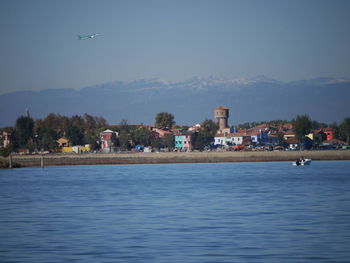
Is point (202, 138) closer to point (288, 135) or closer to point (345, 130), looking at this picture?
point (288, 135)

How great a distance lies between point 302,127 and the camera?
6206 inches

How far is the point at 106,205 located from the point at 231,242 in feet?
53.2

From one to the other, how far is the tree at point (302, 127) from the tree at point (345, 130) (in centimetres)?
1436

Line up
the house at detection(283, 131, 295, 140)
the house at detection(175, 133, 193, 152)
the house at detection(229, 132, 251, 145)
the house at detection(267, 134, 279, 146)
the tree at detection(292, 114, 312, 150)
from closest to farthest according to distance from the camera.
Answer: the tree at detection(292, 114, 312, 150) → the house at detection(283, 131, 295, 140) → the house at detection(175, 133, 193, 152) → the house at detection(229, 132, 251, 145) → the house at detection(267, 134, 279, 146)

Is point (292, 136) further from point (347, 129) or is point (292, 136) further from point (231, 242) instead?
point (231, 242)

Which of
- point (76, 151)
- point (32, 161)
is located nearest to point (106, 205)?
point (32, 161)

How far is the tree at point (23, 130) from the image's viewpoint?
166250 mm

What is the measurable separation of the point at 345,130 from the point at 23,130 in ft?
256

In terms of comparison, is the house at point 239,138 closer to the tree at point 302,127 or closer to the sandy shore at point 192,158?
the tree at point 302,127

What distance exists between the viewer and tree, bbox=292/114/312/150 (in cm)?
15788

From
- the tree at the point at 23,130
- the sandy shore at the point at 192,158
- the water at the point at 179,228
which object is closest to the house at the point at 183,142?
the tree at the point at 23,130

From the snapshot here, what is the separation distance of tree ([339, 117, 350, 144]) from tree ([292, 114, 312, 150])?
565 inches

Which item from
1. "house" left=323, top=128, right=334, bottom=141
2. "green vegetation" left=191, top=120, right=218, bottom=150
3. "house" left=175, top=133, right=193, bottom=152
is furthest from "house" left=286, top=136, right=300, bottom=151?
"house" left=175, top=133, right=193, bottom=152

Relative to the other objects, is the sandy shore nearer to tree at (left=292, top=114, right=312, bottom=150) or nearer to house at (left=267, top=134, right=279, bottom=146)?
tree at (left=292, top=114, right=312, bottom=150)
